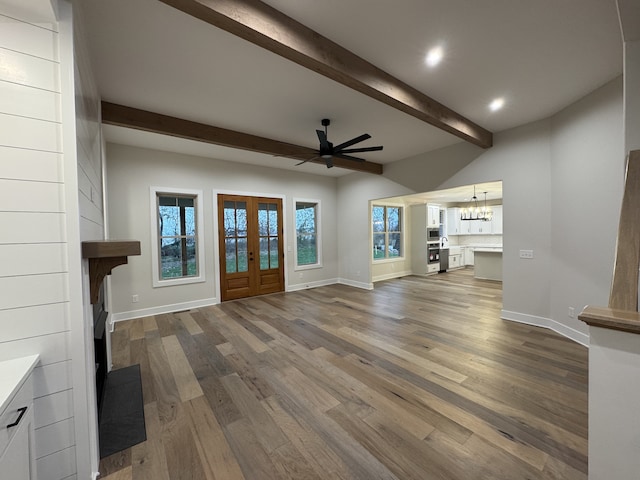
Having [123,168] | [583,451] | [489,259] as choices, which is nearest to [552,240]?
[583,451]

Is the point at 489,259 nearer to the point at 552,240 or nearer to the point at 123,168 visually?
the point at 552,240

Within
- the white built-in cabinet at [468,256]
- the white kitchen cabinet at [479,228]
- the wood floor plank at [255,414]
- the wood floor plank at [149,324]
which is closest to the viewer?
the wood floor plank at [255,414]

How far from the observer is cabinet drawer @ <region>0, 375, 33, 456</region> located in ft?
3.00

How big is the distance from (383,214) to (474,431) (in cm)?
661

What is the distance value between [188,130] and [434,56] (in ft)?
10.1

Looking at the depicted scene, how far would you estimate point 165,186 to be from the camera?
471 cm

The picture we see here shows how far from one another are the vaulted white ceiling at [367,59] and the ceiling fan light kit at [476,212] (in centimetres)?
547

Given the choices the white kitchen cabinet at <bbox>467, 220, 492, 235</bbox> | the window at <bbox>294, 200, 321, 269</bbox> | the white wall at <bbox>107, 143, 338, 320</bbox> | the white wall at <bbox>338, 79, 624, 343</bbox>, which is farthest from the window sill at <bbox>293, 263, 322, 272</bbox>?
the white kitchen cabinet at <bbox>467, 220, 492, 235</bbox>

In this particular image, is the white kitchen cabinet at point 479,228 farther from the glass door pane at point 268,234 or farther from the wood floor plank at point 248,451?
the wood floor plank at point 248,451

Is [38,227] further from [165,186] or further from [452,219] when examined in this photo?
[452,219]

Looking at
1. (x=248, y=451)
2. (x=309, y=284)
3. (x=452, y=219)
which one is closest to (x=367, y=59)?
(x=248, y=451)

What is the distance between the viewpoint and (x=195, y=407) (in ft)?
6.98

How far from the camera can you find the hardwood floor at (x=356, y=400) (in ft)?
5.19

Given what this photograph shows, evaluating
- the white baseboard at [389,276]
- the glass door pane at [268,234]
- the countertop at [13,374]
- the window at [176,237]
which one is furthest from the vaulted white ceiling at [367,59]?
the white baseboard at [389,276]
